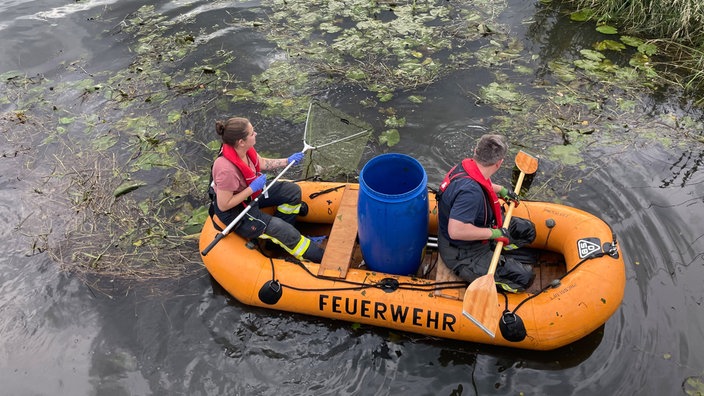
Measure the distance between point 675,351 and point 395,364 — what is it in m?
2.21

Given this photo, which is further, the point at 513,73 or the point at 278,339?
the point at 513,73

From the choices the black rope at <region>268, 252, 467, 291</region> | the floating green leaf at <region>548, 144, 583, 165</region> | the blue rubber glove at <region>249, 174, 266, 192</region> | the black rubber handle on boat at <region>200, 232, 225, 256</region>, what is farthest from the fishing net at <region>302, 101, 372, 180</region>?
the floating green leaf at <region>548, 144, 583, 165</region>

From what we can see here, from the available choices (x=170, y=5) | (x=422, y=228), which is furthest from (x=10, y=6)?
(x=422, y=228)

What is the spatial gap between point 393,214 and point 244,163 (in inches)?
53.6

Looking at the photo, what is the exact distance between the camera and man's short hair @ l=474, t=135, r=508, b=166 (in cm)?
335

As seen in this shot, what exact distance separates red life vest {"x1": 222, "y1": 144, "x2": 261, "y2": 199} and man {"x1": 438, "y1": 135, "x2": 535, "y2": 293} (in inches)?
63.3

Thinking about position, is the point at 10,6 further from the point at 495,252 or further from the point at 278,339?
the point at 495,252

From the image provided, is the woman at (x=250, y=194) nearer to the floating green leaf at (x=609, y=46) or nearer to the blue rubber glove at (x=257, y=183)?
the blue rubber glove at (x=257, y=183)

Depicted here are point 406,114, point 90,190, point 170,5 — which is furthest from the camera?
point 170,5

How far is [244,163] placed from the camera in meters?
4.05

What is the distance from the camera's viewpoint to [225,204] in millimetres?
4020

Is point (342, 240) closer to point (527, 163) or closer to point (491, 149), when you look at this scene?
point (491, 149)

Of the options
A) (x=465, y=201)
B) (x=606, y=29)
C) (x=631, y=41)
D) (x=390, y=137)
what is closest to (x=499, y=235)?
(x=465, y=201)

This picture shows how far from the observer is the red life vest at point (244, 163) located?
3939mm
